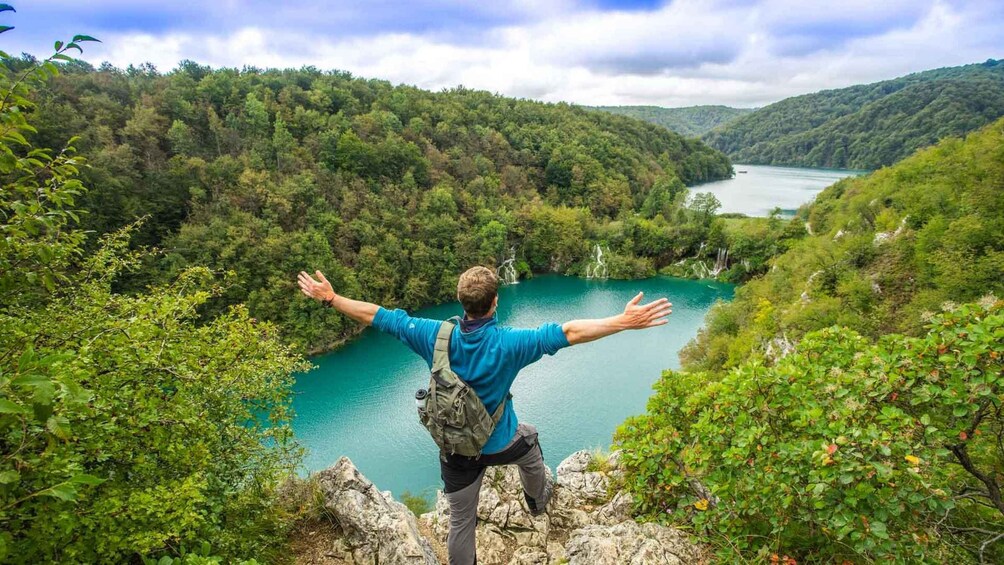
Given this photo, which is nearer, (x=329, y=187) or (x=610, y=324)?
(x=610, y=324)

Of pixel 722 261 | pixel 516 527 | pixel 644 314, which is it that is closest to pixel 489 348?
pixel 644 314

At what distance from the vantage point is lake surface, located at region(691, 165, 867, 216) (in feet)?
222

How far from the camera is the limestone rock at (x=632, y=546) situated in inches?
132

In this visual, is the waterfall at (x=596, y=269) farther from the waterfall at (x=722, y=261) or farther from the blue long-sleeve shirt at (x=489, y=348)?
the blue long-sleeve shirt at (x=489, y=348)

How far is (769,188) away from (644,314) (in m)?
103

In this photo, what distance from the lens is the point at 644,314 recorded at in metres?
2.47

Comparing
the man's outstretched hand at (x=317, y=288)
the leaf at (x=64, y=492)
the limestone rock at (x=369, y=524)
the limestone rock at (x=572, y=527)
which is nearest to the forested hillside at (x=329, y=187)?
the limestone rock at (x=369, y=524)

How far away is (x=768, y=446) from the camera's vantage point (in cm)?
332

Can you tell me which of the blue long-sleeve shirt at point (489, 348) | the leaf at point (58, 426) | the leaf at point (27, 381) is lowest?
the blue long-sleeve shirt at point (489, 348)

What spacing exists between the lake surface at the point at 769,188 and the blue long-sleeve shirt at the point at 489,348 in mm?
69001

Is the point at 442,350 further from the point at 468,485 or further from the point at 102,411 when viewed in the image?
the point at 102,411

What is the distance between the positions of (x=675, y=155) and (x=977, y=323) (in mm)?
105532

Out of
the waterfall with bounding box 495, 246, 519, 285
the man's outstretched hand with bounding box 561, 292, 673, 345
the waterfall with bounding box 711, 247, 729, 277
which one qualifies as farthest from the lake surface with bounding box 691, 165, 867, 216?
the man's outstretched hand with bounding box 561, 292, 673, 345

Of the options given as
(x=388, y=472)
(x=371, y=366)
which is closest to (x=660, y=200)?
(x=371, y=366)
